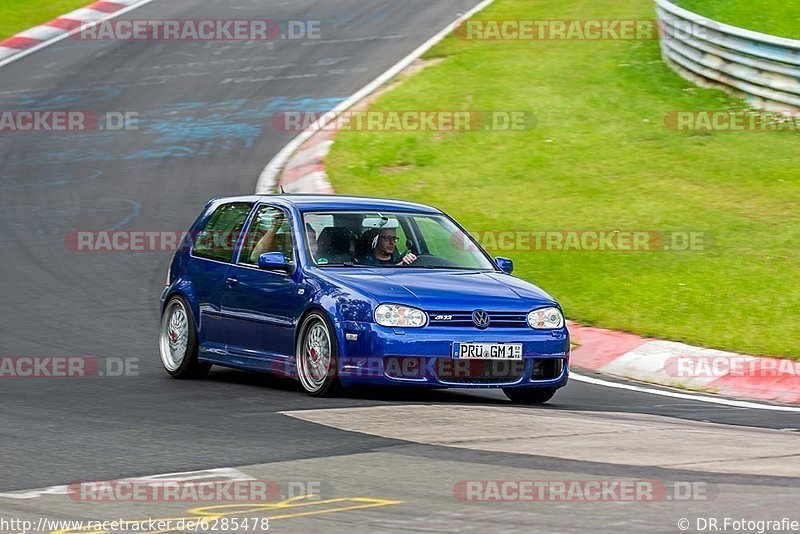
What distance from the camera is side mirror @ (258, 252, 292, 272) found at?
36.4 ft

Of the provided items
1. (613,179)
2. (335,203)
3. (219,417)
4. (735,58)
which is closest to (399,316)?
(219,417)

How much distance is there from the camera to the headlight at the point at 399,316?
10.2 meters

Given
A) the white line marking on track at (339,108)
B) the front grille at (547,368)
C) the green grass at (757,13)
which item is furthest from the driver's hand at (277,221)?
the green grass at (757,13)

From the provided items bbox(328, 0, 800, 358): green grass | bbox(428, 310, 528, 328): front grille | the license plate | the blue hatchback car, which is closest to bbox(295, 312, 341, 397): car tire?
the blue hatchback car

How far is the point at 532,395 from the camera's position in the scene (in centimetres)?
1088

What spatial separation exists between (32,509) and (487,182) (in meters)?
14.2

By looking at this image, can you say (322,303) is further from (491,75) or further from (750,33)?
(491,75)

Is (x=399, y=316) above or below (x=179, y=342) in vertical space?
above

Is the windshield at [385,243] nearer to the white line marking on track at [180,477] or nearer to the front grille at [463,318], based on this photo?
the front grille at [463,318]

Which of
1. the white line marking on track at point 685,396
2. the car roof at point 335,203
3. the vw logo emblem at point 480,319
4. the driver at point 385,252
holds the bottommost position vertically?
the white line marking on track at point 685,396

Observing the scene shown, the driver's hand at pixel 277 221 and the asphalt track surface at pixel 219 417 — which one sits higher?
the driver's hand at pixel 277 221

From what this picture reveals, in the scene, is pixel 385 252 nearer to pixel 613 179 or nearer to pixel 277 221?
pixel 277 221

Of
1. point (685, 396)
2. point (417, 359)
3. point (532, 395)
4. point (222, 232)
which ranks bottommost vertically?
point (685, 396)

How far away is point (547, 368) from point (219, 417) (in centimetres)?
244
